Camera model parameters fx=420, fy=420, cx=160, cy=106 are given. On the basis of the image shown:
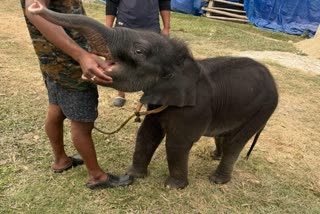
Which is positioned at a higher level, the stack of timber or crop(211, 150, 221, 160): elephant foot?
crop(211, 150, 221, 160): elephant foot

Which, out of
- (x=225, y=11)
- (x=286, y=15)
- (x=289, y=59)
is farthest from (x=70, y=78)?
(x=225, y=11)

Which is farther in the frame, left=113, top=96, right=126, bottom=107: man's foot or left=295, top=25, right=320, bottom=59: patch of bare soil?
left=295, top=25, right=320, bottom=59: patch of bare soil

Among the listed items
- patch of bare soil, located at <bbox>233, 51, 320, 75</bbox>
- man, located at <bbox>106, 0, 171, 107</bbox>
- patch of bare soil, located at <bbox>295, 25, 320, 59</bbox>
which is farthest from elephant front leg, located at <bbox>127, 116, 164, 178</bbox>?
patch of bare soil, located at <bbox>295, 25, 320, 59</bbox>

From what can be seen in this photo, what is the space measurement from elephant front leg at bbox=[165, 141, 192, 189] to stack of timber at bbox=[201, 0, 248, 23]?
431 inches

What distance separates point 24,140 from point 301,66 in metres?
5.70

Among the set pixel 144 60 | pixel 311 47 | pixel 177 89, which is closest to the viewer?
pixel 144 60

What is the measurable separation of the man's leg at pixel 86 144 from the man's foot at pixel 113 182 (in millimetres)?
41

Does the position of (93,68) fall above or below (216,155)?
above

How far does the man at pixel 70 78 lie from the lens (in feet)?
8.48

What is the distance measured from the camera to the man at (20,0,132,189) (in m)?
2.59

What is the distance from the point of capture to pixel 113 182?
141 inches

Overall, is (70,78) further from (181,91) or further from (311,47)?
(311,47)

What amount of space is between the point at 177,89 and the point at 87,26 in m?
0.90

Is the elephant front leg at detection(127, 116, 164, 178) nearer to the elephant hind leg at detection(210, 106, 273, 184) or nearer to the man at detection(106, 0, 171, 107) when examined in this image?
the elephant hind leg at detection(210, 106, 273, 184)
